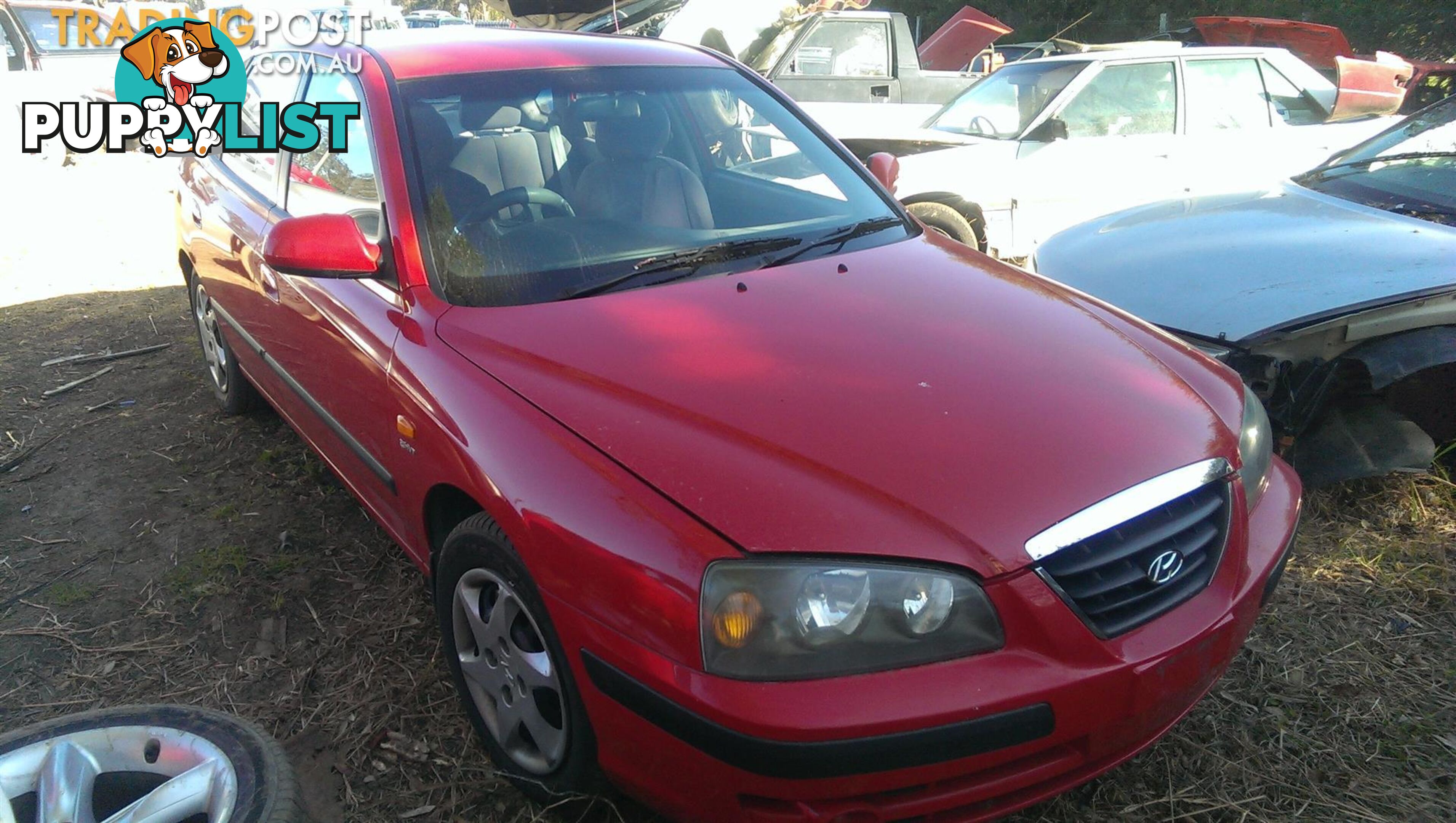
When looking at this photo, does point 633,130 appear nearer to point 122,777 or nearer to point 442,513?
point 442,513

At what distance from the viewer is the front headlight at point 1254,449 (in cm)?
202

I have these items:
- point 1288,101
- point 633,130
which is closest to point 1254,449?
point 633,130

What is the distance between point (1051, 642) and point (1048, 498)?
0.77 feet

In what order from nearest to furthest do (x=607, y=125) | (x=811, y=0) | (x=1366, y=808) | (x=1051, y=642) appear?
1. (x=1051, y=642)
2. (x=1366, y=808)
3. (x=607, y=125)
4. (x=811, y=0)

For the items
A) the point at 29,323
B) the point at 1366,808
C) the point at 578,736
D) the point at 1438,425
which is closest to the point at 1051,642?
the point at 578,736

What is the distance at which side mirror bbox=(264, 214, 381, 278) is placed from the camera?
91.0 inches

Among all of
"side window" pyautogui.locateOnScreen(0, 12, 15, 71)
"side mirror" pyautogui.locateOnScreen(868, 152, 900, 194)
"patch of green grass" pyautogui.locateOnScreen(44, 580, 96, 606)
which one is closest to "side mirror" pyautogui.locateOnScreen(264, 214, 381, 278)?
"patch of green grass" pyautogui.locateOnScreen(44, 580, 96, 606)

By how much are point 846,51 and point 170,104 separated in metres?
6.43

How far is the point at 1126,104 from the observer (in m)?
6.16

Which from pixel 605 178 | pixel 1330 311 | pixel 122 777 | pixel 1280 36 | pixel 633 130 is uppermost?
pixel 1280 36

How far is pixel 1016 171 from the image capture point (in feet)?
19.2

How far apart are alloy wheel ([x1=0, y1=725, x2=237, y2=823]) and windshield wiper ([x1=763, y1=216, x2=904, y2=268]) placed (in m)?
1.61

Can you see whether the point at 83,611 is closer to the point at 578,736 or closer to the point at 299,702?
the point at 299,702

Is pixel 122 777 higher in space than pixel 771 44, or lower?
lower
